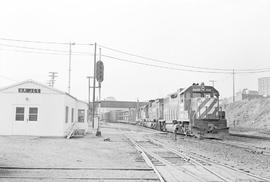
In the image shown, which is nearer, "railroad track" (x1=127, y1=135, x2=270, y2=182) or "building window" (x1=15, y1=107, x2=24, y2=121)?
"railroad track" (x1=127, y1=135, x2=270, y2=182)

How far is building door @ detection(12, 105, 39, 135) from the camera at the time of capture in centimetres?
2289

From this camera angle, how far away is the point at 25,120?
23047 mm

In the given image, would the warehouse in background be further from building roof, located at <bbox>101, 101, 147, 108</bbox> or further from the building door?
the building door

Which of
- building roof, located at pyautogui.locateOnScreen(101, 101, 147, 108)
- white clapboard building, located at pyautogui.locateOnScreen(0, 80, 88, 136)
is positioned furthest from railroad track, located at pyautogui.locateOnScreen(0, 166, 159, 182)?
building roof, located at pyautogui.locateOnScreen(101, 101, 147, 108)

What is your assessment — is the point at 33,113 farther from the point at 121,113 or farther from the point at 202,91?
the point at 121,113

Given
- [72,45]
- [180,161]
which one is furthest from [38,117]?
[72,45]

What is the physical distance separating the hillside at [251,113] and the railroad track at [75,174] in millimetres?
35442

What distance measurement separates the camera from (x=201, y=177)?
8.13 meters

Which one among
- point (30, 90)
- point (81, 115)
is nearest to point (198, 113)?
point (30, 90)

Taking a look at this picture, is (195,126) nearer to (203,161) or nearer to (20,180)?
(203,161)

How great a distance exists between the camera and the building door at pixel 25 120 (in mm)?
22891

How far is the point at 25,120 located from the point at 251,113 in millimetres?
37996

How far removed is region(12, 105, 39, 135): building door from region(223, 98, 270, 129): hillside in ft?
94.8

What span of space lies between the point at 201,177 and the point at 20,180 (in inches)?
170
